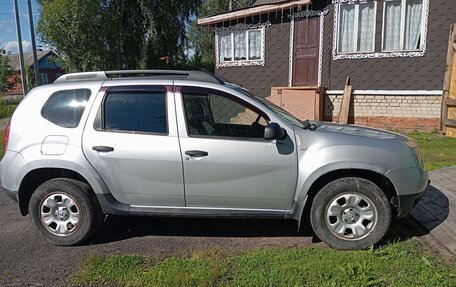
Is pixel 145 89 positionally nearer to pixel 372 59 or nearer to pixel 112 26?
pixel 372 59

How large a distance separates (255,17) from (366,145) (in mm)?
10970

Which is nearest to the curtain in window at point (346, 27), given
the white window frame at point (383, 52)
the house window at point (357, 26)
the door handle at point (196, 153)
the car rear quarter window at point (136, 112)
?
the house window at point (357, 26)

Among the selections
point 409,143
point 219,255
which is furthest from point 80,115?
point 409,143

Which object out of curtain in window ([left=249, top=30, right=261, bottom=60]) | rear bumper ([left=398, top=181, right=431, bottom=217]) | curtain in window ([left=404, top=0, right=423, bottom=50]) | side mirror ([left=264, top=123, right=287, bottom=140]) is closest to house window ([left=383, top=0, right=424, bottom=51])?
curtain in window ([left=404, top=0, right=423, bottom=50])

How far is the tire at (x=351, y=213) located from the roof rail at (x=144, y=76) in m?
1.68

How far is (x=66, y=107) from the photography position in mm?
4000

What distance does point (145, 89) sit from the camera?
396cm

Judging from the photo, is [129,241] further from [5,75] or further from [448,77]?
[5,75]

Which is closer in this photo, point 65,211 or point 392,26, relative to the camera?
point 65,211

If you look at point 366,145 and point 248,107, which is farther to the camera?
point 248,107

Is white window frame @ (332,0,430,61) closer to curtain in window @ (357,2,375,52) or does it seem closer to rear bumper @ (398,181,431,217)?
curtain in window @ (357,2,375,52)

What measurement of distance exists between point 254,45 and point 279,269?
11.6 metres

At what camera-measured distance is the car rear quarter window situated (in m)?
3.87

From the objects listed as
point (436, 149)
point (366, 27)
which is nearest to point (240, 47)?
point (366, 27)
